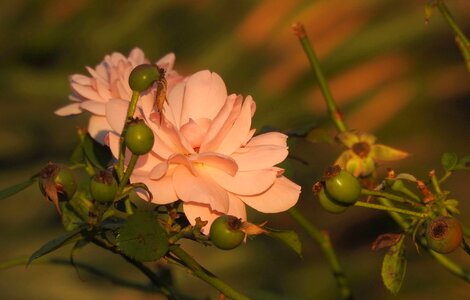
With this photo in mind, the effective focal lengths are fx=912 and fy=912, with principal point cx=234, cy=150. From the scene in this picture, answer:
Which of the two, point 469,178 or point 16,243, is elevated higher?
point 16,243

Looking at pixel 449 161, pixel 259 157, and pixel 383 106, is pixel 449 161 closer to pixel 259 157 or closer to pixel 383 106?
pixel 259 157

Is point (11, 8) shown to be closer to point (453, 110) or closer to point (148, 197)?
point (453, 110)

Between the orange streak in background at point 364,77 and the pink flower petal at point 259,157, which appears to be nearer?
the pink flower petal at point 259,157

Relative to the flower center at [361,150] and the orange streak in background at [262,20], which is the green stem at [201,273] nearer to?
the flower center at [361,150]

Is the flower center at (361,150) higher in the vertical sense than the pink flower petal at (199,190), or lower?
lower

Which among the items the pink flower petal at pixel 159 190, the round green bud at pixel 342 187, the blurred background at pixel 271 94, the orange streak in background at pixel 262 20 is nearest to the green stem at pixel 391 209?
the round green bud at pixel 342 187

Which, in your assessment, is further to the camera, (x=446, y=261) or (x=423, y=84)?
(x=423, y=84)

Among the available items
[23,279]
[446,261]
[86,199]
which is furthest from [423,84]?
[86,199]
